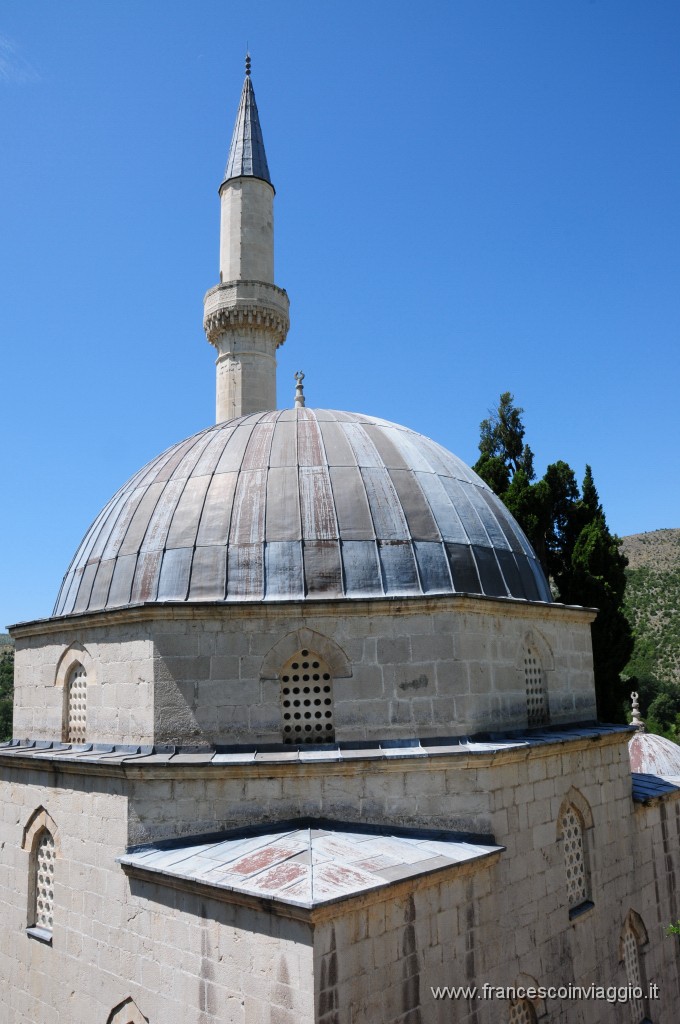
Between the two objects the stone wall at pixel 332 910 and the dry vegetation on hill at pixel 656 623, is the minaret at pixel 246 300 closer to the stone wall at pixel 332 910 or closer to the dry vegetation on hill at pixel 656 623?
the stone wall at pixel 332 910

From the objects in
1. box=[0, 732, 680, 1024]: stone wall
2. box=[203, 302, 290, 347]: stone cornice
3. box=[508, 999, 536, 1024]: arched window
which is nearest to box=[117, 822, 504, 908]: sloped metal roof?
box=[0, 732, 680, 1024]: stone wall

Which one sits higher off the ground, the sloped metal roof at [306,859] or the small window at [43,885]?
the sloped metal roof at [306,859]

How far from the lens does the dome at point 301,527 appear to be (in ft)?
28.1

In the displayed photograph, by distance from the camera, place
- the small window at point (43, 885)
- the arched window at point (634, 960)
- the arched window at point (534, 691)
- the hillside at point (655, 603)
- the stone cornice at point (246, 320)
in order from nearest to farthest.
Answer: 1. the small window at point (43, 885)
2. the arched window at point (534, 691)
3. the arched window at point (634, 960)
4. the stone cornice at point (246, 320)
5. the hillside at point (655, 603)

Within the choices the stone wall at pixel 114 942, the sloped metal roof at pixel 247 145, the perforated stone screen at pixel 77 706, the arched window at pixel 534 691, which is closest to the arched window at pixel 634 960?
the arched window at pixel 534 691

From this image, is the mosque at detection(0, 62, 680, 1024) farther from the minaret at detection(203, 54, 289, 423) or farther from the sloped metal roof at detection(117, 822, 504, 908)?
the minaret at detection(203, 54, 289, 423)

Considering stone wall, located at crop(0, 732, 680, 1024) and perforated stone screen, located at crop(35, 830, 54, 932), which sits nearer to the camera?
stone wall, located at crop(0, 732, 680, 1024)

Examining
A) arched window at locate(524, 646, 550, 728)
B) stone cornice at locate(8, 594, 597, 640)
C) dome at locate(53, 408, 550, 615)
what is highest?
dome at locate(53, 408, 550, 615)

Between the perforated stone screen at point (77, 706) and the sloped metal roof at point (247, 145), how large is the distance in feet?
47.3

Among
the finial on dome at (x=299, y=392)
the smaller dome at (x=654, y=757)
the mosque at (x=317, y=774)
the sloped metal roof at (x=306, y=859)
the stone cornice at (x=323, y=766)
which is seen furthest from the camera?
the smaller dome at (x=654, y=757)

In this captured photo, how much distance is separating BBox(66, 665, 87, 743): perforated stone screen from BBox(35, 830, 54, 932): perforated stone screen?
1112 millimetres

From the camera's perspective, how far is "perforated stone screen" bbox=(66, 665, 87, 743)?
9109 millimetres

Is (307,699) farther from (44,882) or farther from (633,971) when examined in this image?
(633,971)

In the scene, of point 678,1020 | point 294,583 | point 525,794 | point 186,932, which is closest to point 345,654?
point 294,583
